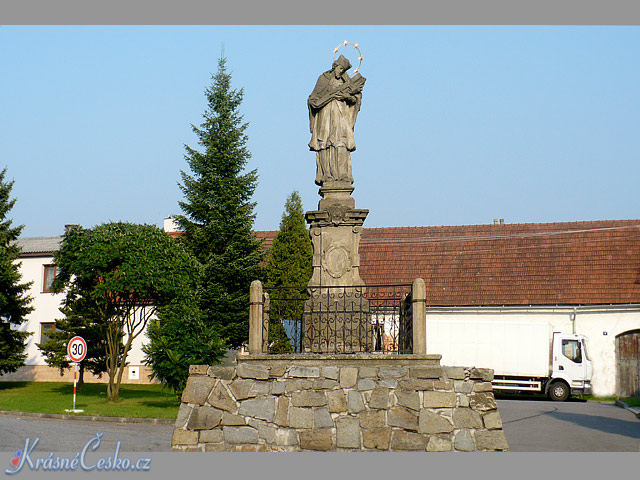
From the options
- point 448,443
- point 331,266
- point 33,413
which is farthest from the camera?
point 33,413

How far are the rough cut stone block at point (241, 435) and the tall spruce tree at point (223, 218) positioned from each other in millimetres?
16803

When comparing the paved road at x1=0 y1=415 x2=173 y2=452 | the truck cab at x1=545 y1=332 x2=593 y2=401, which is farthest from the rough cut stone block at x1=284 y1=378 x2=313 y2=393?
the truck cab at x1=545 y1=332 x2=593 y2=401

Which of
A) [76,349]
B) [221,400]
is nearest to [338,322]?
[221,400]

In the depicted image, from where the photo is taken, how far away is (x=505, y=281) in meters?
29.7

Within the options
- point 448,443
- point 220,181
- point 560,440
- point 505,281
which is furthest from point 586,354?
point 448,443

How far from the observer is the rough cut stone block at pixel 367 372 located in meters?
11.1

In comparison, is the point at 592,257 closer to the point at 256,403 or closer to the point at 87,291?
the point at 87,291

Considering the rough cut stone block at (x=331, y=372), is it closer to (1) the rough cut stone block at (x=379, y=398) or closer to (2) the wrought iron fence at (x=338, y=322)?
(1) the rough cut stone block at (x=379, y=398)

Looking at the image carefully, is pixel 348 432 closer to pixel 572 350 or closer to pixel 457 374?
pixel 457 374

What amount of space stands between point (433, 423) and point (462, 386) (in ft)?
2.22

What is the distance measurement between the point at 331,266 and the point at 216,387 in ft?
10.5

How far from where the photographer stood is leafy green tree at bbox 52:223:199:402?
23672 mm

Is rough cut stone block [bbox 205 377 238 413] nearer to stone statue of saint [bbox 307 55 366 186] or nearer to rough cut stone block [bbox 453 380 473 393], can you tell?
rough cut stone block [bbox 453 380 473 393]

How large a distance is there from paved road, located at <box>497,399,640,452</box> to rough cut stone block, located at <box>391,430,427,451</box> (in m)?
3.06
